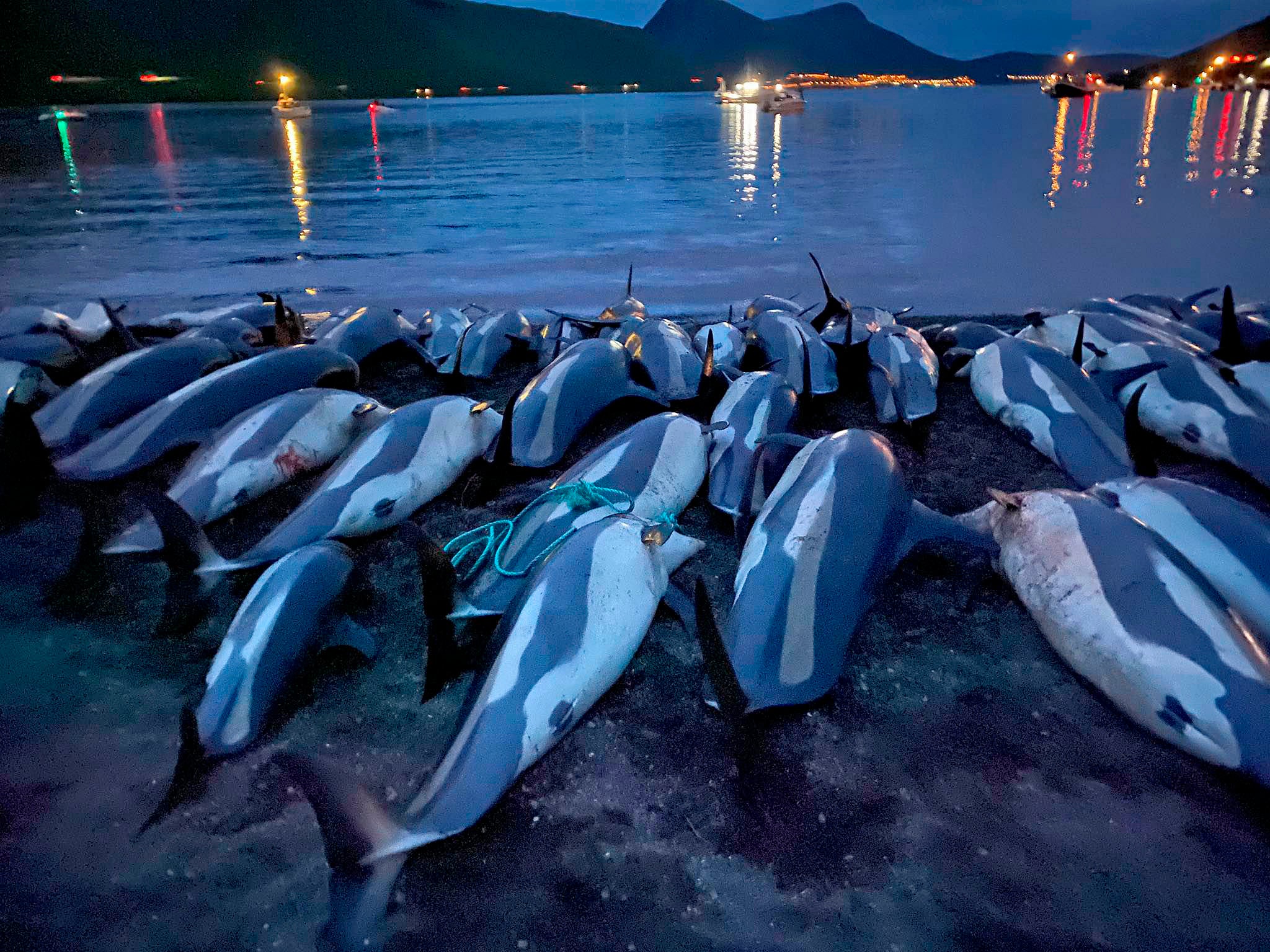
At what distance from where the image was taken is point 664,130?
48062 mm

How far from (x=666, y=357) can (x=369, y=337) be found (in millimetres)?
2467

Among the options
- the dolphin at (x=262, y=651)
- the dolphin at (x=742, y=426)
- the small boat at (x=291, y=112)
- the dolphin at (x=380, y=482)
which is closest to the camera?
the dolphin at (x=262, y=651)

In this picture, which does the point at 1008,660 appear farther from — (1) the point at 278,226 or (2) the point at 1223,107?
(2) the point at 1223,107

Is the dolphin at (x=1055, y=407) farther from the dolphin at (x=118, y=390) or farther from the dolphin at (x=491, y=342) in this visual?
the dolphin at (x=118, y=390)

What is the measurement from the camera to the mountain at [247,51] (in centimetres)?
11500

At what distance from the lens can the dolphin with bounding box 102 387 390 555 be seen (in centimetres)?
409

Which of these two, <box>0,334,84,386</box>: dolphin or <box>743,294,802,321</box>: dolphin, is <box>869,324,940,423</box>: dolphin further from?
<box>0,334,84,386</box>: dolphin

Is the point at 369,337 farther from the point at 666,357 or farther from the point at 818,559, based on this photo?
the point at 818,559

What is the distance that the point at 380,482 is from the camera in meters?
3.94

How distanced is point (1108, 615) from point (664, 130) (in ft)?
166

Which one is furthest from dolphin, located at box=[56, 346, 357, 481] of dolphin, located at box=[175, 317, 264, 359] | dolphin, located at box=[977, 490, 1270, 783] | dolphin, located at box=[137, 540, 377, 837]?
dolphin, located at box=[977, 490, 1270, 783]

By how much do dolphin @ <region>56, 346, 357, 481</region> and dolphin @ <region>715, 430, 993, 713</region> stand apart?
3366 mm

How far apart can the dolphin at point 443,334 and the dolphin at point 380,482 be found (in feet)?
5.57

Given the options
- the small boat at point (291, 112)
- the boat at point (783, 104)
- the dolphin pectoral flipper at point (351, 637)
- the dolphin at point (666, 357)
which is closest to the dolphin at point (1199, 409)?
the dolphin at point (666, 357)
